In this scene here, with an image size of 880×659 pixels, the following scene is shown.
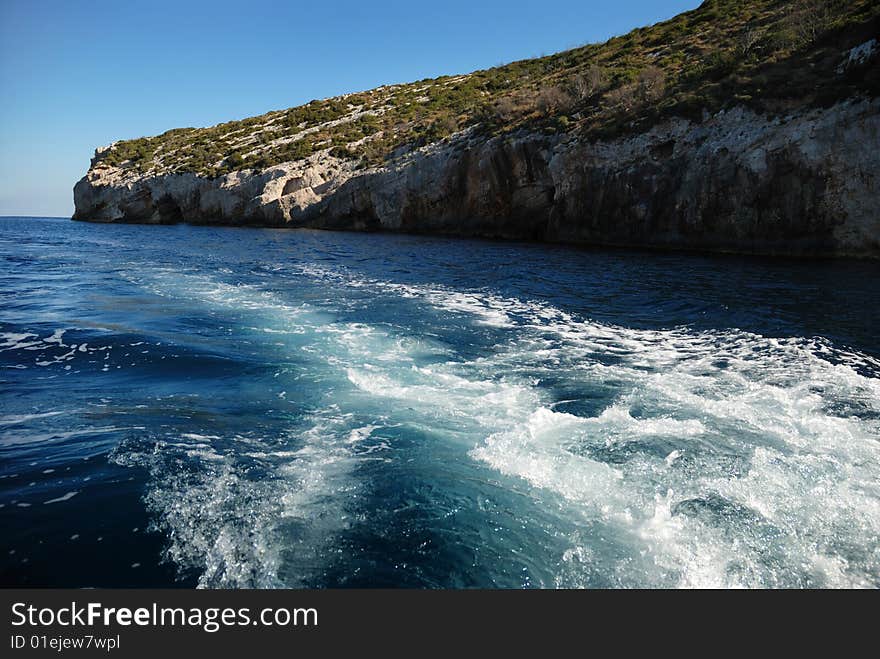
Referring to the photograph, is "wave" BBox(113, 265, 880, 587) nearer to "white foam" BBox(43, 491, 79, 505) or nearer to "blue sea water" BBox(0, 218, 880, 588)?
"blue sea water" BBox(0, 218, 880, 588)

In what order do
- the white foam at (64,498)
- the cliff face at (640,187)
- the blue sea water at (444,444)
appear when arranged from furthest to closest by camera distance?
the cliff face at (640,187)
the white foam at (64,498)
the blue sea water at (444,444)

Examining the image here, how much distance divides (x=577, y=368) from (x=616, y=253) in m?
15.4

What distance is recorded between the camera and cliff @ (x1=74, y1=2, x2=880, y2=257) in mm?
18359

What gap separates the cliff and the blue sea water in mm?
8528

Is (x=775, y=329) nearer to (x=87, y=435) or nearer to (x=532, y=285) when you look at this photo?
(x=532, y=285)

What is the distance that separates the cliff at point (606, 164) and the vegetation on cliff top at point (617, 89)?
14 cm

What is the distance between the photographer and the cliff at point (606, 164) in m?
18.4

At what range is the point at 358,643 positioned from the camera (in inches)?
111

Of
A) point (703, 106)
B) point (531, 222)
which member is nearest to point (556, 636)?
point (703, 106)

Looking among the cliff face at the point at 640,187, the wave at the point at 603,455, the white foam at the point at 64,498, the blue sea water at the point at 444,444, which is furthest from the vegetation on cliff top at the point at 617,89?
the white foam at the point at 64,498

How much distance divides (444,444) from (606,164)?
74.7 ft

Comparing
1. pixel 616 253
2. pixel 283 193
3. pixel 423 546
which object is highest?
pixel 283 193

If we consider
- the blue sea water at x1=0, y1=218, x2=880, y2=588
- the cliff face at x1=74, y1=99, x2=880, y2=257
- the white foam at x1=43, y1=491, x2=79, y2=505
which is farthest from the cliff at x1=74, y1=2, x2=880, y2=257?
the white foam at x1=43, y1=491, x2=79, y2=505

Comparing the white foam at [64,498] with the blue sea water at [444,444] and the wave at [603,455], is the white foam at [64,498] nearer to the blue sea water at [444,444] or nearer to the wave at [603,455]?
the blue sea water at [444,444]
